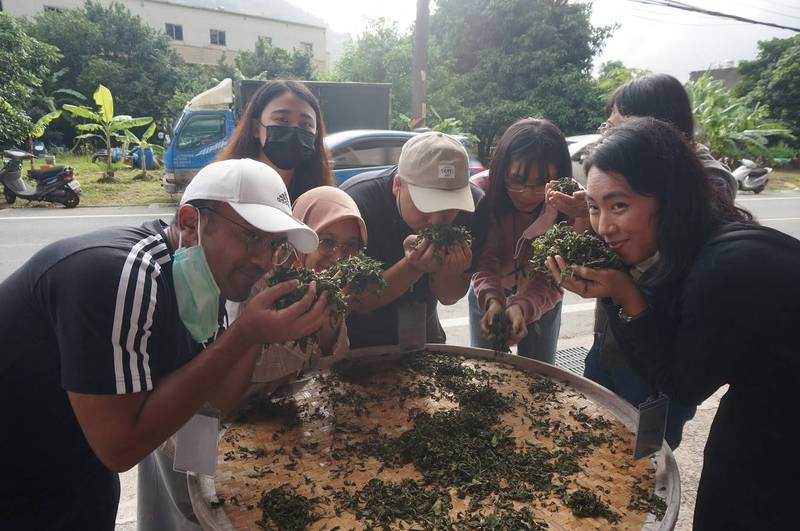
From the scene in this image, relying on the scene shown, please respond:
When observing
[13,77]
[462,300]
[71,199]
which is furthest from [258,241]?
[13,77]

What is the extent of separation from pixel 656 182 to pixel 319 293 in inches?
47.6

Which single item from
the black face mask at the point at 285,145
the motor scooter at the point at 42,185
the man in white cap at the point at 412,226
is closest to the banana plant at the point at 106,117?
the motor scooter at the point at 42,185

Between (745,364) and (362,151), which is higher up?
(362,151)

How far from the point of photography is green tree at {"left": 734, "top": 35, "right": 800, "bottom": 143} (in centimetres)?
2458

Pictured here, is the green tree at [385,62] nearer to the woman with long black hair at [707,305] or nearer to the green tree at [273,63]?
the green tree at [273,63]

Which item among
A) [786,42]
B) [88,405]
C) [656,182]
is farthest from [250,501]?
[786,42]

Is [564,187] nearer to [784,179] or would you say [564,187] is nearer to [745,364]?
[745,364]

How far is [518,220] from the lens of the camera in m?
2.96

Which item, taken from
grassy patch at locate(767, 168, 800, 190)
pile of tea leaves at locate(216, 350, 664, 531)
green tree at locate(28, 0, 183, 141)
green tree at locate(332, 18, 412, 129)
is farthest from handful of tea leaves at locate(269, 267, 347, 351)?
green tree at locate(28, 0, 183, 141)

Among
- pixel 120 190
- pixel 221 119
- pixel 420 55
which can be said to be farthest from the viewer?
pixel 120 190

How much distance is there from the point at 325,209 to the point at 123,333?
1204 mm

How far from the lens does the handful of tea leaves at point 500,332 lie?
268 centimetres

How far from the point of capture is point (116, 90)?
82.2ft

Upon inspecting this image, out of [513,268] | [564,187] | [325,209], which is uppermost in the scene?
[564,187]
